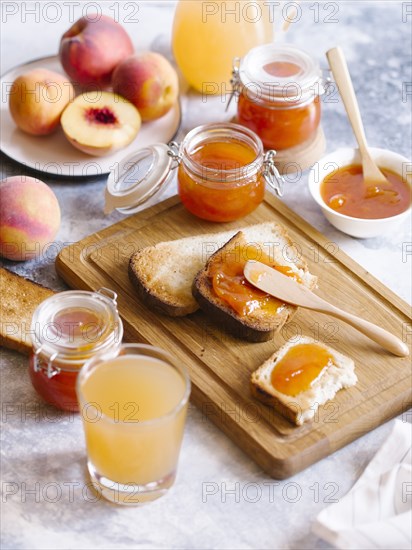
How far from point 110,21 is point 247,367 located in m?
1.06

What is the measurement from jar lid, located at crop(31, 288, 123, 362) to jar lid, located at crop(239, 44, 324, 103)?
2.35 feet

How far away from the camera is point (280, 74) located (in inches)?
85.4

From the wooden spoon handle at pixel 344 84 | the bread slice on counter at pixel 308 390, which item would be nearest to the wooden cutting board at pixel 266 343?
the bread slice on counter at pixel 308 390

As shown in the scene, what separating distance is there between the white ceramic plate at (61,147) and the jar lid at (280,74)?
0.27m

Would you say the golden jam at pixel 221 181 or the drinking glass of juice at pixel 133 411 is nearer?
the drinking glass of juice at pixel 133 411

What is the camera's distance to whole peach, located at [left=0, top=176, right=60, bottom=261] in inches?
77.5

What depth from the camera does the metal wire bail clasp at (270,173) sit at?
2.05 metres

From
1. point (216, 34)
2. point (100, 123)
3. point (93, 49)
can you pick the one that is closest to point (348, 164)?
point (216, 34)

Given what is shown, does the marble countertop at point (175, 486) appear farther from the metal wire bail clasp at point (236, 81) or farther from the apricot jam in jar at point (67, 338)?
the metal wire bail clasp at point (236, 81)

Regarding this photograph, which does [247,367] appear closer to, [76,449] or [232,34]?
[76,449]

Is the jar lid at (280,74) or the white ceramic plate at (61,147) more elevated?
the jar lid at (280,74)

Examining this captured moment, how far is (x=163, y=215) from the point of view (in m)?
2.11

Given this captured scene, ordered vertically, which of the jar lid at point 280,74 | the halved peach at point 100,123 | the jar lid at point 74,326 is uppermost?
the jar lid at point 280,74

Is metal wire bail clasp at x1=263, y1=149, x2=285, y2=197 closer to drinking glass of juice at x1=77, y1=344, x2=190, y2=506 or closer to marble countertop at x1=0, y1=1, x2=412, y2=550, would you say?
marble countertop at x1=0, y1=1, x2=412, y2=550
